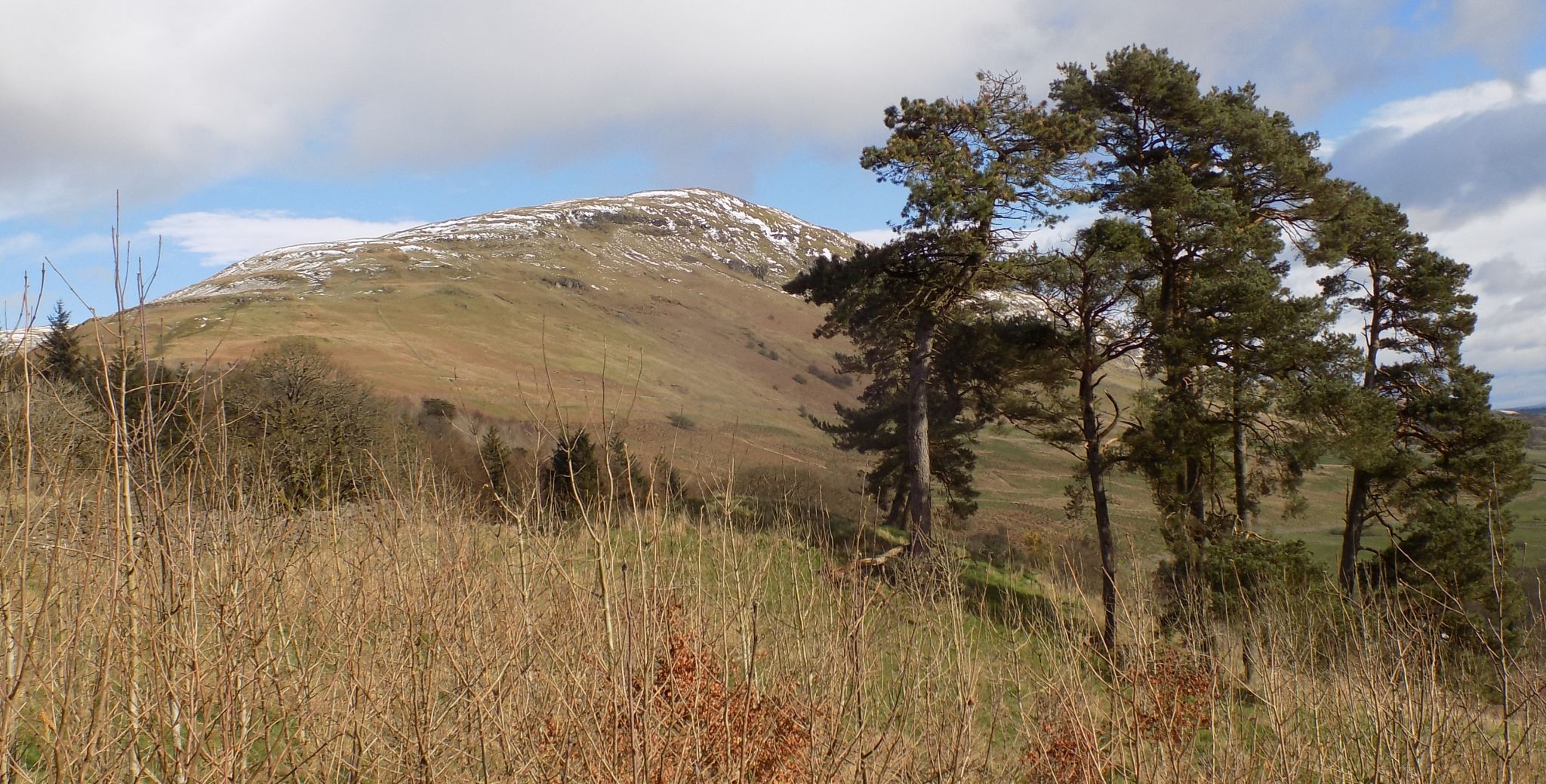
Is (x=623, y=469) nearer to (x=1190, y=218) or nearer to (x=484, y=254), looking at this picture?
(x=1190, y=218)

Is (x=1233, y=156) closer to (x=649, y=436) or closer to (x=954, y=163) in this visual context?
(x=954, y=163)

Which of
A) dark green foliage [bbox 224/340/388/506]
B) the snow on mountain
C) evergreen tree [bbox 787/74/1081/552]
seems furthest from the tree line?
the snow on mountain

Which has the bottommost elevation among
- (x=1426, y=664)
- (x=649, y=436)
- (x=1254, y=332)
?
(x=1426, y=664)

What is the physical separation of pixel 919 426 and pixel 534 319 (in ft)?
241

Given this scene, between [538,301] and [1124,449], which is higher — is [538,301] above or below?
above

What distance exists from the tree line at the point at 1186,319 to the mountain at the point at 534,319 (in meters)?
5.57

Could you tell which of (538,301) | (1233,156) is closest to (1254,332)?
(1233,156)

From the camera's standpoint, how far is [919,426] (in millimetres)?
18031

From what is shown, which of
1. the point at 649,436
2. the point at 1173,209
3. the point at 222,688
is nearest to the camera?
the point at 222,688

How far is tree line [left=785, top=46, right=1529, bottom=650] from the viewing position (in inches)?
595

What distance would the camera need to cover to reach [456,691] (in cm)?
423

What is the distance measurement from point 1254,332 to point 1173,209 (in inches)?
98.0

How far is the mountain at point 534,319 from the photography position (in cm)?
4638

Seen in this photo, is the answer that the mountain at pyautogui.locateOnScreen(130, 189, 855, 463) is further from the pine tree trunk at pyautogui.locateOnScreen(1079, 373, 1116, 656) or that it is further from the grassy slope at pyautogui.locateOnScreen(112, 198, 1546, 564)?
the pine tree trunk at pyautogui.locateOnScreen(1079, 373, 1116, 656)
